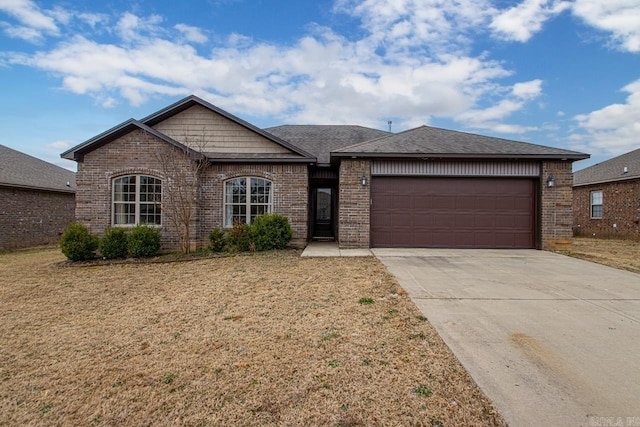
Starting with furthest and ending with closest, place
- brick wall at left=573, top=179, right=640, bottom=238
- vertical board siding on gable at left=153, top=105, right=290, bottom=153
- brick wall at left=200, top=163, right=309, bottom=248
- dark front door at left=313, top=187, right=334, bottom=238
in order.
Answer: brick wall at left=573, top=179, right=640, bottom=238 < dark front door at left=313, top=187, right=334, bottom=238 < vertical board siding on gable at left=153, top=105, right=290, bottom=153 < brick wall at left=200, top=163, right=309, bottom=248

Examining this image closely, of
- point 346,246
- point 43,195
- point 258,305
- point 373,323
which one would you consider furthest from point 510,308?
point 43,195

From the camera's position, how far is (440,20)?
10383mm

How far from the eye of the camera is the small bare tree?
10289 mm

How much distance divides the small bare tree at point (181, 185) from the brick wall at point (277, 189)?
21.6 inches

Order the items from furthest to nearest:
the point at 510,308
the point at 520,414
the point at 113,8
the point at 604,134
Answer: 1. the point at 604,134
2. the point at 113,8
3. the point at 510,308
4. the point at 520,414

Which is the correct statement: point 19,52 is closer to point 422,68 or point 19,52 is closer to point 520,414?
point 422,68

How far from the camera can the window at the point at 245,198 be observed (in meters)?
11.2

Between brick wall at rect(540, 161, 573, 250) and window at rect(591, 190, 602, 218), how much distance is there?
10751mm

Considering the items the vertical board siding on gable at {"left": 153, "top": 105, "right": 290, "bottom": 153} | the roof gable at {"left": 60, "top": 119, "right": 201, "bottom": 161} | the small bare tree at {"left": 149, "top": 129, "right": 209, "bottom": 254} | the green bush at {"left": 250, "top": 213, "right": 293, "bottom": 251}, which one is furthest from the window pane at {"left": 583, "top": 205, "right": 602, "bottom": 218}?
the roof gable at {"left": 60, "top": 119, "right": 201, "bottom": 161}

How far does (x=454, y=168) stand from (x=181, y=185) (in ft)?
28.2

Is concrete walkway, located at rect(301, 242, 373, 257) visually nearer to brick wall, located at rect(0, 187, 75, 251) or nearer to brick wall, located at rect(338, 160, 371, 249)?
brick wall, located at rect(338, 160, 371, 249)

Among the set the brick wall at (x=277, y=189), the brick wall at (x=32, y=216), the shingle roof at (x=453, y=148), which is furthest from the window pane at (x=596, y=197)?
the brick wall at (x=32, y=216)

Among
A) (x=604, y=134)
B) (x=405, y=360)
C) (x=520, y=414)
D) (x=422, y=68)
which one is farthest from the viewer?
(x=604, y=134)

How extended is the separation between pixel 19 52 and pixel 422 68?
14917mm
